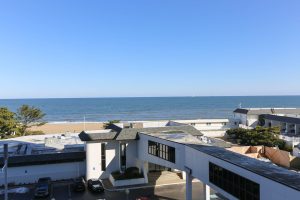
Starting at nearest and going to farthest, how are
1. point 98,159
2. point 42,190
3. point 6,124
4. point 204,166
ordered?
point 204,166 < point 42,190 < point 98,159 < point 6,124

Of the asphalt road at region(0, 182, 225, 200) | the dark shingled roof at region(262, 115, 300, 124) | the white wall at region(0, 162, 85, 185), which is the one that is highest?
the dark shingled roof at region(262, 115, 300, 124)

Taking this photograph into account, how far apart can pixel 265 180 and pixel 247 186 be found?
1667 mm

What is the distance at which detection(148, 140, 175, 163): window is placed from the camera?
87.2 feet

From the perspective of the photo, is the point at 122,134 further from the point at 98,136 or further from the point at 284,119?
the point at 284,119

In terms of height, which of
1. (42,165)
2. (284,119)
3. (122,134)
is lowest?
(42,165)

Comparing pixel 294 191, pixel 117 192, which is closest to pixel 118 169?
pixel 117 192

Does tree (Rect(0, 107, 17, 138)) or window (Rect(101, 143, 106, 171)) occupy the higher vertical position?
tree (Rect(0, 107, 17, 138))

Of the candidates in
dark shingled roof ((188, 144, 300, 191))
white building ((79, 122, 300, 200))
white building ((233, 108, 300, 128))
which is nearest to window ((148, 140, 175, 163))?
white building ((79, 122, 300, 200))

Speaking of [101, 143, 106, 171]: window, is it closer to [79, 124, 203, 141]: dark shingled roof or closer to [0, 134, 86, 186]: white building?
[79, 124, 203, 141]: dark shingled roof

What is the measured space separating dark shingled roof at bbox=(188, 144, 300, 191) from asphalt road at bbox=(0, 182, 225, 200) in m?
8.07

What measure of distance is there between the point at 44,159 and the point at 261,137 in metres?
31.1

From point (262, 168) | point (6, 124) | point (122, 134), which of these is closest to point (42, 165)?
point (122, 134)

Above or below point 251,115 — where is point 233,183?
below

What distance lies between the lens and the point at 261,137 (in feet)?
152
